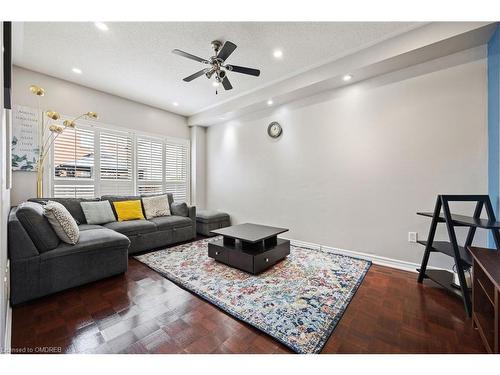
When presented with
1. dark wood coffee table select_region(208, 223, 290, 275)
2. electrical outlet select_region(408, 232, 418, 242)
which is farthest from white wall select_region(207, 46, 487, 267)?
dark wood coffee table select_region(208, 223, 290, 275)

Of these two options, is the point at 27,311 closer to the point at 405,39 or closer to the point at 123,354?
the point at 123,354

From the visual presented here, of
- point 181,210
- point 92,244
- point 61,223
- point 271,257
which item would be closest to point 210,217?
point 181,210

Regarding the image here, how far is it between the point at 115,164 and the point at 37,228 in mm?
2277

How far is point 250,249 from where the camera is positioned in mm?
2600

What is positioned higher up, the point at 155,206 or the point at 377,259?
the point at 155,206

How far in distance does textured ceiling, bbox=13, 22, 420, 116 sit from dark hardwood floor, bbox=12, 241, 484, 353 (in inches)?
107

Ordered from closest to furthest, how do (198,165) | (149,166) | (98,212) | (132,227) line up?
1. (132,227)
2. (98,212)
3. (149,166)
4. (198,165)

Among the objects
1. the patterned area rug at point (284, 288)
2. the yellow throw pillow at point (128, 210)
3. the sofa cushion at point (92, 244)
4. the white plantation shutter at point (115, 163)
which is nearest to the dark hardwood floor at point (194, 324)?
the patterned area rug at point (284, 288)

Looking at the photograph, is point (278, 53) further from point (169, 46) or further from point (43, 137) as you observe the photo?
point (43, 137)

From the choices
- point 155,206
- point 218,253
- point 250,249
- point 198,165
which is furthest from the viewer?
point 198,165

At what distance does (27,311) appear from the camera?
1.75m

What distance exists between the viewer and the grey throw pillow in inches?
126

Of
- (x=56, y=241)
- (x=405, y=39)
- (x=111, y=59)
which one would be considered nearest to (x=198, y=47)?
(x=111, y=59)

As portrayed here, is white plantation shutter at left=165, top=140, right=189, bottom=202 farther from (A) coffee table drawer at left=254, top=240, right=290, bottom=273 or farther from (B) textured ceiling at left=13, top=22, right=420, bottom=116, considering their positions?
(A) coffee table drawer at left=254, top=240, right=290, bottom=273
